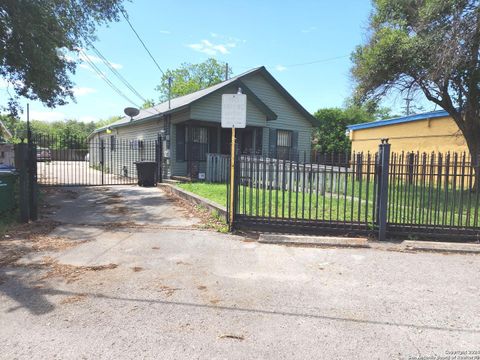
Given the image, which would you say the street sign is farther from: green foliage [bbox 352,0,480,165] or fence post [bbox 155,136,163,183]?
fence post [bbox 155,136,163,183]

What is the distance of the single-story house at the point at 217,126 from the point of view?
51.3 feet

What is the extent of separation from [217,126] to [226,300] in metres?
13.5

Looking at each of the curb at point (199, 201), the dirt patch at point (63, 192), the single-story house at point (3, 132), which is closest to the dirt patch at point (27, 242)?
the curb at point (199, 201)

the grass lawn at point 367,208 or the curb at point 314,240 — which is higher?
the grass lawn at point 367,208

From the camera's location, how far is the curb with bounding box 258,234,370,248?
20.5ft

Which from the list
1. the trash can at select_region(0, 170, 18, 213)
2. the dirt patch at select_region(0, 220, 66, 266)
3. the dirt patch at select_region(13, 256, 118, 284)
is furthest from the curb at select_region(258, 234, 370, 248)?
the trash can at select_region(0, 170, 18, 213)

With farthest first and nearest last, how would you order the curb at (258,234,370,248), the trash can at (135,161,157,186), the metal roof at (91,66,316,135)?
1. the metal roof at (91,66,316,135)
2. the trash can at (135,161,157,186)
3. the curb at (258,234,370,248)

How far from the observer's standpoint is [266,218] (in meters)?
7.02

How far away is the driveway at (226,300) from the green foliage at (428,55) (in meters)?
6.29

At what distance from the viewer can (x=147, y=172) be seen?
50.3ft

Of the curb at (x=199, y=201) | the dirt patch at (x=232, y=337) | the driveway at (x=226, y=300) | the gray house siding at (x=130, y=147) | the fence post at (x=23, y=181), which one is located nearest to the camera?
the driveway at (x=226, y=300)

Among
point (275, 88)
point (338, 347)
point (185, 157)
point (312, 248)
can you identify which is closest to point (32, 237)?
point (312, 248)

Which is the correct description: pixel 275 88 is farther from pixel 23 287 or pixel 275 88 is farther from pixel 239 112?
pixel 23 287

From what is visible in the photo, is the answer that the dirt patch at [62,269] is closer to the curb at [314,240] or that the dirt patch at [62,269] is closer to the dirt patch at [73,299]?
the dirt patch at [73,299]
